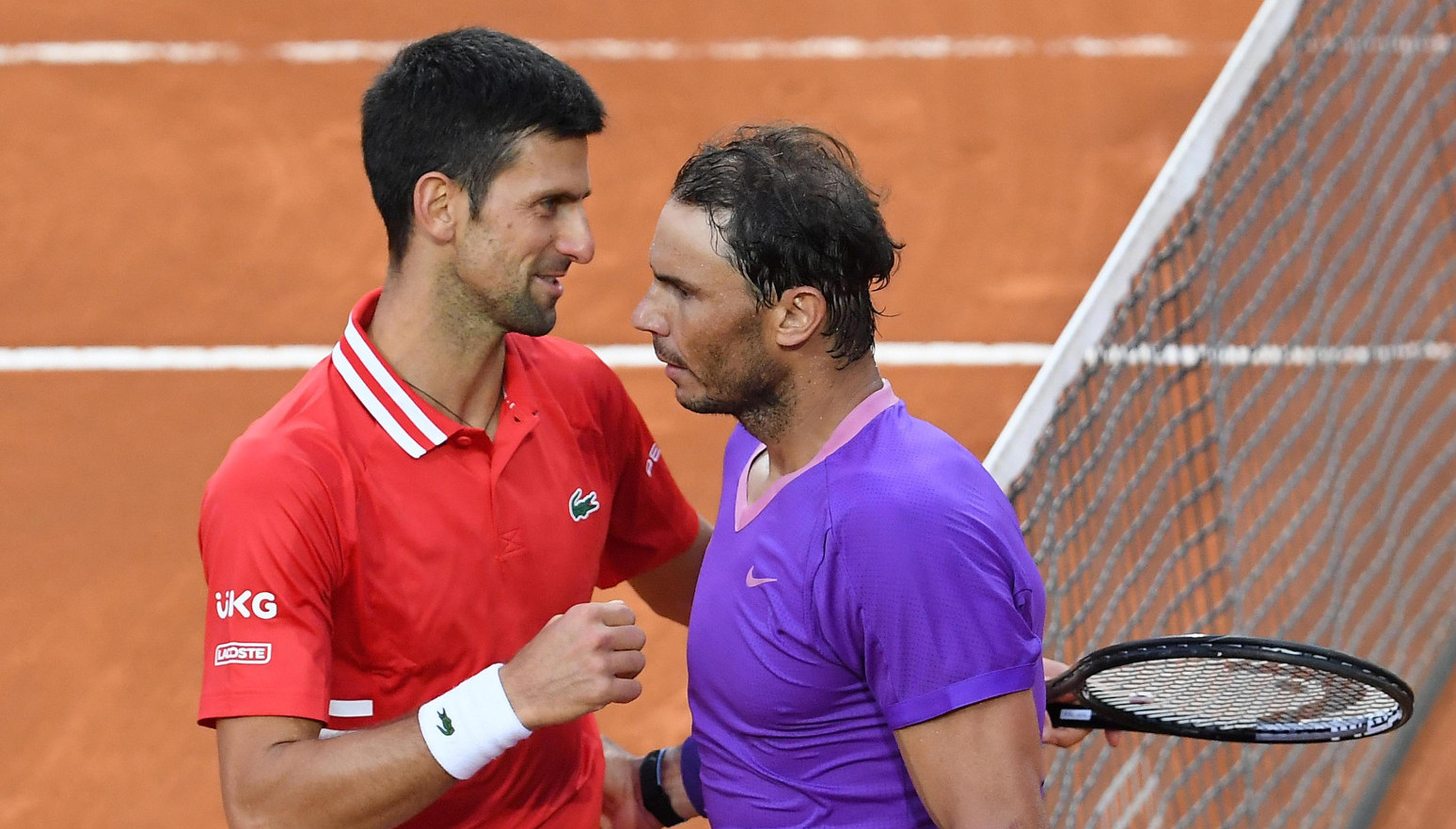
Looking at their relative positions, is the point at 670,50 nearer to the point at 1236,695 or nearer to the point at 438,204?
the point at 438,204

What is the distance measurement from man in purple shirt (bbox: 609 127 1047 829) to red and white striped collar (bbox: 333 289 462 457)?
54 cm

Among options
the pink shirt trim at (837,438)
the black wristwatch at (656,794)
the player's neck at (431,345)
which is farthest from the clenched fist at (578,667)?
the black wristwatch at (656,794)

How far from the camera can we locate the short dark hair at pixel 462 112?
3.23 meters

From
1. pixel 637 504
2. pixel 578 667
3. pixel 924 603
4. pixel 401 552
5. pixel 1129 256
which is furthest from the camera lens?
pixel 637 504

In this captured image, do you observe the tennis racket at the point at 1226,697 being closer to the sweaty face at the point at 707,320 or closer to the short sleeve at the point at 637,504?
the sweaty face at the point at 707,320

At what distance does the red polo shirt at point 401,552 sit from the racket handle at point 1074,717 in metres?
1.01

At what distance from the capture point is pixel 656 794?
11.9 feet

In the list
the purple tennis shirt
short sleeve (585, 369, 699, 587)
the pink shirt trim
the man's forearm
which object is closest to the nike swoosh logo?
the purple tennis shirt

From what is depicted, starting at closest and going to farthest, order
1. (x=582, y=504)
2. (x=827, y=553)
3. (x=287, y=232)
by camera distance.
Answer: (x=827, y=553) < (x=582, y=504) < (x=287, y=232)

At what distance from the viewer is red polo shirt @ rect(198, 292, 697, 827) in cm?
292

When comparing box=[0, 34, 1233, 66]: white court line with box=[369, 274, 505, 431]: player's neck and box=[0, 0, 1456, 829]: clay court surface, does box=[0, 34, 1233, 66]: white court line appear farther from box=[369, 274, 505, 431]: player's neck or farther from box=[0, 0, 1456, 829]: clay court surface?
box=[369, 274, 505, 431]: player's neck

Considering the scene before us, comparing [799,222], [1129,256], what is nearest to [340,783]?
[799,222]

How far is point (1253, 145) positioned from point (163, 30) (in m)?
5.88

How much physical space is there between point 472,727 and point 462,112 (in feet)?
4.09
